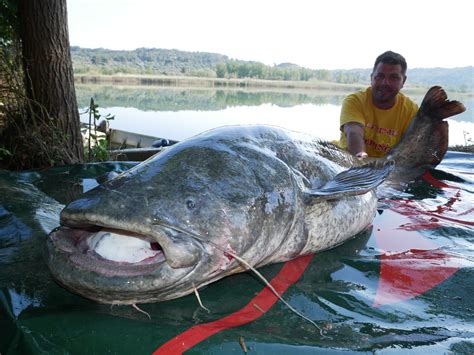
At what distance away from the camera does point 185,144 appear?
1.95m

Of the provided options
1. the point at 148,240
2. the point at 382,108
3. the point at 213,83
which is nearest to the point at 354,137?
the point at 382,108

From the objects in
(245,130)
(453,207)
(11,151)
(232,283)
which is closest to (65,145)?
(11,151)

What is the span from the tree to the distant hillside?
78204 mm

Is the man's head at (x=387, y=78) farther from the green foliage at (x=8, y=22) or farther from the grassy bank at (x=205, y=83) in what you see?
the grassy bank at (x=205, y=83)

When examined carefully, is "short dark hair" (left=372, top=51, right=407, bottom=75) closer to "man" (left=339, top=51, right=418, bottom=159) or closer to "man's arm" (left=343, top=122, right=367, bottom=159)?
"man" (left=339, top=51, right=418, bottom=159)

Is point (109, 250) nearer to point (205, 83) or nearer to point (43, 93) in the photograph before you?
point (43, 93)

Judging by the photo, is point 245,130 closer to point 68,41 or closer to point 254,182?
point 254,182

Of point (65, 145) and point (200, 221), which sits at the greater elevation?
point (200, 221)

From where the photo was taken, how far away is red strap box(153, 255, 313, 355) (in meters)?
1.43

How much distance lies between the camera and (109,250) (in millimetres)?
1549

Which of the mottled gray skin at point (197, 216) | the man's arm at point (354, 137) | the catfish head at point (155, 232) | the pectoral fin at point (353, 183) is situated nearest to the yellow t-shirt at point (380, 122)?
the man's arm at point (354, 137)

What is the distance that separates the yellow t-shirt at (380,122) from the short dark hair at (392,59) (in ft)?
1.36

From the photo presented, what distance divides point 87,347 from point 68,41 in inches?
173

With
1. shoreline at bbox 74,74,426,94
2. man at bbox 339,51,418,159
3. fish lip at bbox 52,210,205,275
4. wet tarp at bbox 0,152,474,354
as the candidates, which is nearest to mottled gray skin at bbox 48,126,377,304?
Answer: fish lip at bbox 52,210,205,275
